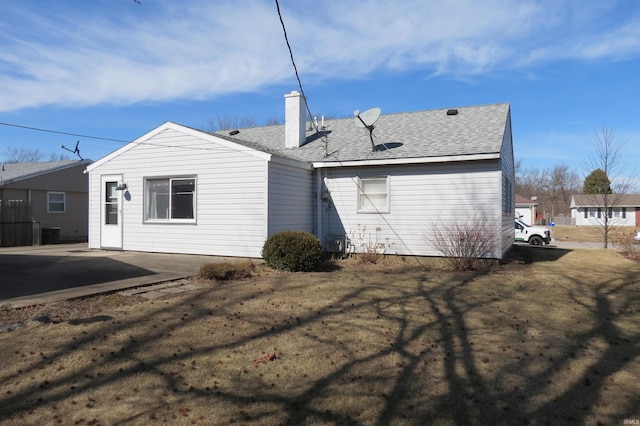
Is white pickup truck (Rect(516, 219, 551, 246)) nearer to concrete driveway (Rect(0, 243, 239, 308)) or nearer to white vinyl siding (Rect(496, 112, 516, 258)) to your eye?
white vinyl siding (Rect(496, 112, 516, 258))

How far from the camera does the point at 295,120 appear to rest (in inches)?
617

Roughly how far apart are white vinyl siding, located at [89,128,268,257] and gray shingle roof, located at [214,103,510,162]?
2.55 ft

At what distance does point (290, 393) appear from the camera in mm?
4078

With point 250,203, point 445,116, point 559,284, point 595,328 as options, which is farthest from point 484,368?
point 445,116

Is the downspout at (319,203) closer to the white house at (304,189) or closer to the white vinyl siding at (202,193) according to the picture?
the white house at (304,189)

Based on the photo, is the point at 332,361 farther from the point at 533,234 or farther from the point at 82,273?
the point at 533,234

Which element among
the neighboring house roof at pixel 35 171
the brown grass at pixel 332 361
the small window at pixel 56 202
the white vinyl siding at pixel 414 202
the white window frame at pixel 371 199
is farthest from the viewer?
the small window at pixel 56 202

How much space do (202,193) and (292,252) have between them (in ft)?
12.6

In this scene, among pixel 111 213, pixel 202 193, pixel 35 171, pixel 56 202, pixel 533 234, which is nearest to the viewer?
pixel 202 193

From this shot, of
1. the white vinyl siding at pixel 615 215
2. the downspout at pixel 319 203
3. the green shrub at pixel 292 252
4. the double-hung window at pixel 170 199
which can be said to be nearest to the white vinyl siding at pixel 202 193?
the double-hung window at pixel 170 199

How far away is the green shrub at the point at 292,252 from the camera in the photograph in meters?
10.3

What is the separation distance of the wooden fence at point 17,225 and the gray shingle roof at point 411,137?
1027 centimetres

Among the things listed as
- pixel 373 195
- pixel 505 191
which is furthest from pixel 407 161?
pixel 505 191

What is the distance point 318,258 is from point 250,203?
255 centimetres
